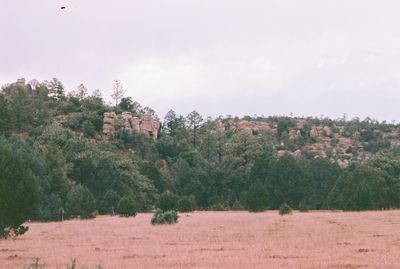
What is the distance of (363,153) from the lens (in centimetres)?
14562

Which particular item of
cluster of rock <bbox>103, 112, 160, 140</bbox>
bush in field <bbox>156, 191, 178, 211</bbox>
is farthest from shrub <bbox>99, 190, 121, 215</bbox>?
cluster of rock <bbox>103, 112, 160, 140</bbox>

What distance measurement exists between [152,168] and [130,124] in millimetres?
29757

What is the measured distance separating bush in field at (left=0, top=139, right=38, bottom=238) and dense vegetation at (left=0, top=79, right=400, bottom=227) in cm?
7

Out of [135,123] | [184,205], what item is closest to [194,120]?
[135,123]

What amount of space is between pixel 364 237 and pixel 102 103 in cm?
10972

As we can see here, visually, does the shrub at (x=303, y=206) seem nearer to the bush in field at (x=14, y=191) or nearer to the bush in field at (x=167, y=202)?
the bush in field at (x=167, y=202)

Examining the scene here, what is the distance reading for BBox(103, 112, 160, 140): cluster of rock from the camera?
388ft

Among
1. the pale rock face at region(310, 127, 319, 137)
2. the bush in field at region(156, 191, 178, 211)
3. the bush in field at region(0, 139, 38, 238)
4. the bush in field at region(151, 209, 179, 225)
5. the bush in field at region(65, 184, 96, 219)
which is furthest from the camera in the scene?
the pale rock face at region(310, 127, 319, 137)

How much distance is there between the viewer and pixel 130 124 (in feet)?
420

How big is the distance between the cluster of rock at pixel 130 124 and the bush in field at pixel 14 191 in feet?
277

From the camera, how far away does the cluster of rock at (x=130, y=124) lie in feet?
388

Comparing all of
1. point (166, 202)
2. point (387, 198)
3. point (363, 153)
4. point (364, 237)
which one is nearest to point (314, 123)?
point (363, 153)

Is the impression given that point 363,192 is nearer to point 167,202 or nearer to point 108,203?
point 167,202

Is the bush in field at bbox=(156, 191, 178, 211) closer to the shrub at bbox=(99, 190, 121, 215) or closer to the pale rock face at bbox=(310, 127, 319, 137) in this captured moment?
the shrub at bbox=(99, 190, 121, 215)
